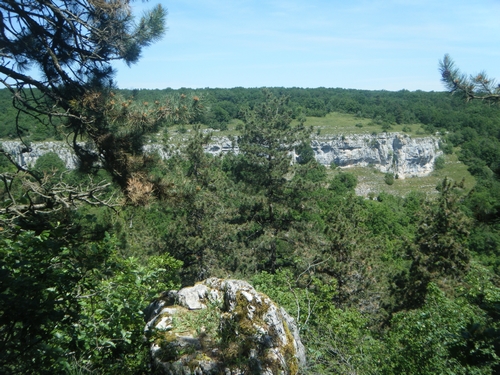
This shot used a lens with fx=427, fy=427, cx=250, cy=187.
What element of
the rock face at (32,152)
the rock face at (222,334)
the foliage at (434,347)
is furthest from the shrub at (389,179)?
the rock face at (222,334)

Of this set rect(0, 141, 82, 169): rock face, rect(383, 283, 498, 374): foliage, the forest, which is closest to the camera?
the forest

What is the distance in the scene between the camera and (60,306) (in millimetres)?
3506

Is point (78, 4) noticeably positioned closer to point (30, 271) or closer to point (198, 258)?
point (30, 271)

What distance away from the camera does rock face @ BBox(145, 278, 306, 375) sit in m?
3.73

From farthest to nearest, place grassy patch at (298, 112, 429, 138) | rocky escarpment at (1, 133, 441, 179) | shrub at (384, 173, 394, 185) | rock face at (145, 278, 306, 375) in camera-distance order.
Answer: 1. grassy patch at (298, 112, 429, 138)
2. rocky escarpment at (1, 133, 441, 179)
3. shrub at (384, 173, 394, 185)
4. rock face at (145, 278, 306, 375)

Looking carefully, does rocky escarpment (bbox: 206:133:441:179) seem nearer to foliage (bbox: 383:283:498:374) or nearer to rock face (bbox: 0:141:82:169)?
rock face (bbox: 0:141:82:169)

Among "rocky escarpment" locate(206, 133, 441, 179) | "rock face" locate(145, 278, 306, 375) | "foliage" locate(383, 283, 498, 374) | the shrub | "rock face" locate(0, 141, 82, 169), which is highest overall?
"rock face" locate(0, 141, 82, 169)

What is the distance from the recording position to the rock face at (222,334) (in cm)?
373

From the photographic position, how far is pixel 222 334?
4.05m

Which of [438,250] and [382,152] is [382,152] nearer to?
[382,152]

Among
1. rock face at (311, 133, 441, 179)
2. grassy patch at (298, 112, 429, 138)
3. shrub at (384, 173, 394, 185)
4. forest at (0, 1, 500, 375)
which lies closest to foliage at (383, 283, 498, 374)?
forest at (0, 1, 500, 375)

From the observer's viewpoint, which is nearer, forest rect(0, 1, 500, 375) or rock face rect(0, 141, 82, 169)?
forest rect(0, 1, 500, 375)

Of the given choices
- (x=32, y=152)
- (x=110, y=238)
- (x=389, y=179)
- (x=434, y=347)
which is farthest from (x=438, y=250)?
(x=389, y=179)

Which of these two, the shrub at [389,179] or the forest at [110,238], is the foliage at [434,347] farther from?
the shrub at [389,179]
